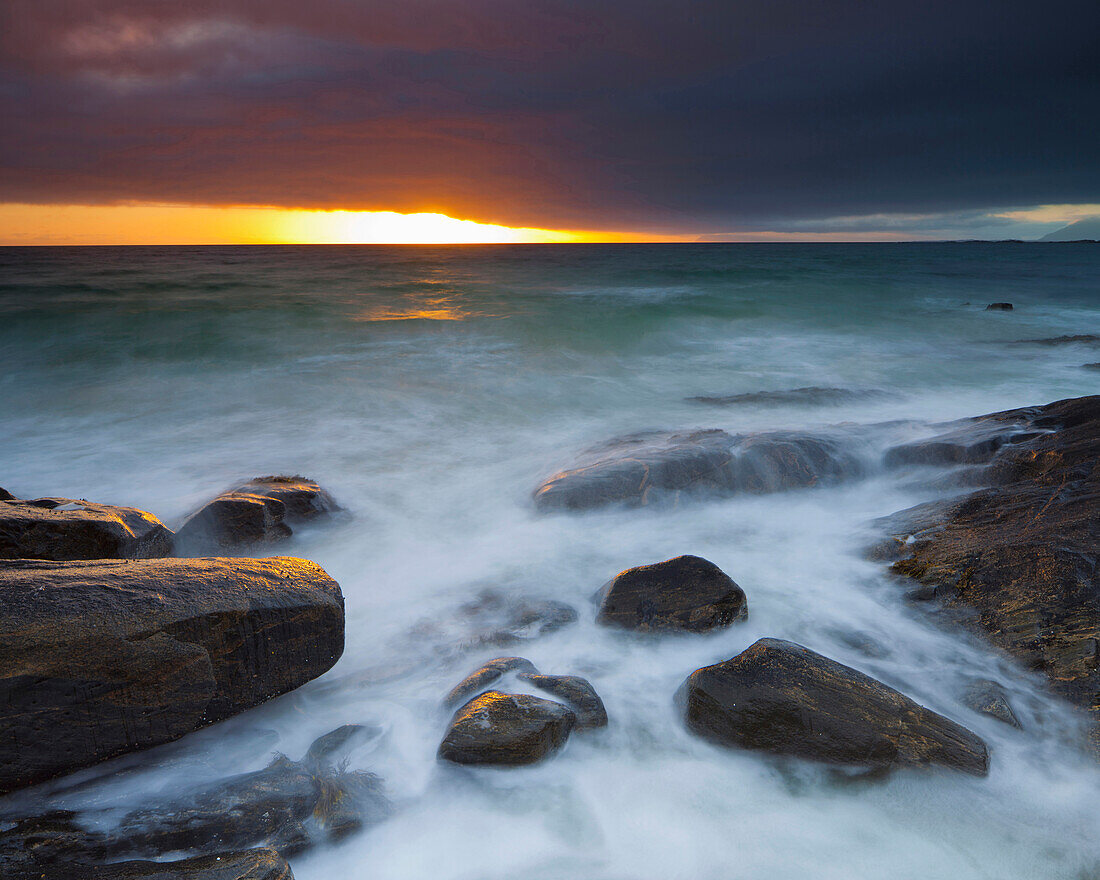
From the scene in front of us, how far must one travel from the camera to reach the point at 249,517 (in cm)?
513

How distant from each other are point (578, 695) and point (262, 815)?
4.91 ft

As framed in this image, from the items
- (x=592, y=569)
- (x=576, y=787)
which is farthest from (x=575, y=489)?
(x=576, y=787)

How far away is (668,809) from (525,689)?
2.88ft

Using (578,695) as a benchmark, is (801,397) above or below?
above

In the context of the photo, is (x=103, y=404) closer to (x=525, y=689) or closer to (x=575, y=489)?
(x=575, y=489)

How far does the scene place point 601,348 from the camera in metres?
16.7

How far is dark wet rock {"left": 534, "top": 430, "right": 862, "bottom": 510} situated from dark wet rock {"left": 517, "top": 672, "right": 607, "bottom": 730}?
2627 mm

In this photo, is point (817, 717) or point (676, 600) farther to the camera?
point (676, 600)

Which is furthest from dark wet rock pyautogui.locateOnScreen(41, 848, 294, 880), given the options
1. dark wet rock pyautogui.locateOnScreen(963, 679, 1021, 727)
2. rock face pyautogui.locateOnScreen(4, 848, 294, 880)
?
dark wet rock pyautogui.locateOnScreen(963, 679, 1021, 727)

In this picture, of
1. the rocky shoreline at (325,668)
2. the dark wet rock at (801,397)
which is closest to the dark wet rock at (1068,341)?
the dark wet rock at (801,397)

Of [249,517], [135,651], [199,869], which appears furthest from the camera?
[249,517]

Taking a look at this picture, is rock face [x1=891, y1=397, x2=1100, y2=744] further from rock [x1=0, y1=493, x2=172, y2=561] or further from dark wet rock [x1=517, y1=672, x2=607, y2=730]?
rock [x1=0, y1=493, x2=172, y2=561]

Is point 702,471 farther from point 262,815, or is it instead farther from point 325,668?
point 262,815

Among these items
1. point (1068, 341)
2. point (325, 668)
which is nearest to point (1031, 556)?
point (325, 668)
